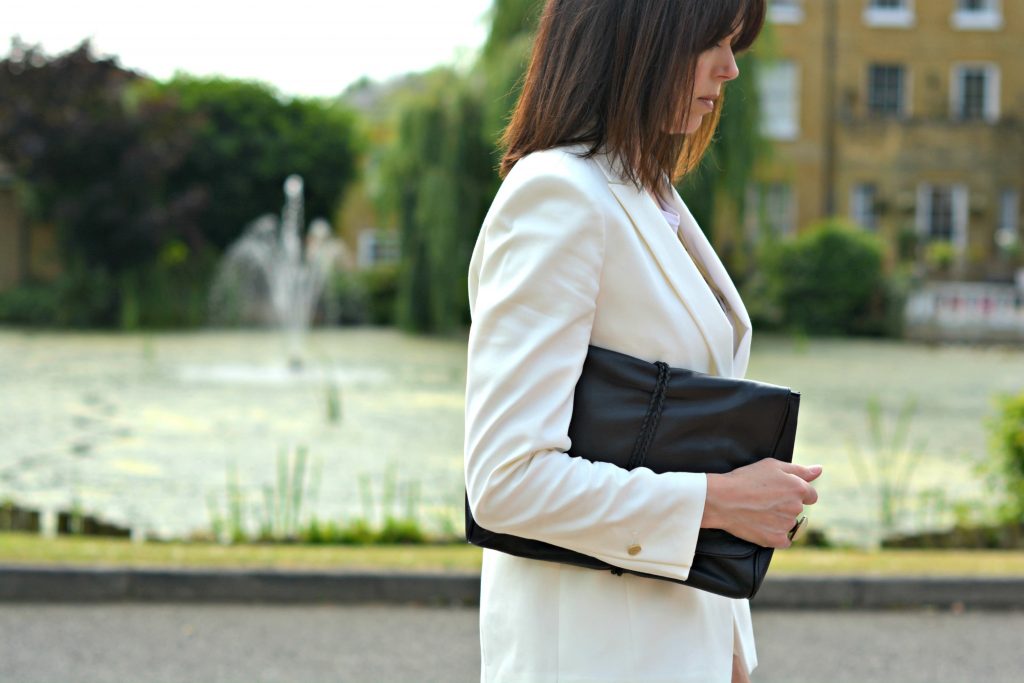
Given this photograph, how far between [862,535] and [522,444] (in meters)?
6.89

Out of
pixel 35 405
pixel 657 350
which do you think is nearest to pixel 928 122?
pixel 35 405

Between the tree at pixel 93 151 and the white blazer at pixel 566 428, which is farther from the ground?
the tree at pixel 93 151

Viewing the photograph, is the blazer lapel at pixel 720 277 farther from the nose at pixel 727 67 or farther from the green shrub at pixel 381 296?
the green shrub at pixel 381 296

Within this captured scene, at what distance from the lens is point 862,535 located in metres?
8.08

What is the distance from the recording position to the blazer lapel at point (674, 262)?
169 centimetres

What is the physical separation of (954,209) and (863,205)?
242 cm

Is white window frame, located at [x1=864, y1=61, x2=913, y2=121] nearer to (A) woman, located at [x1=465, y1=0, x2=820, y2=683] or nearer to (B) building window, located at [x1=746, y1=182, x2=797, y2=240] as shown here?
(B) building window, located at [x1=746, y1=182, x2=797, y2=240]

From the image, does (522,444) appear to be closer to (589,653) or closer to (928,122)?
(589,653)

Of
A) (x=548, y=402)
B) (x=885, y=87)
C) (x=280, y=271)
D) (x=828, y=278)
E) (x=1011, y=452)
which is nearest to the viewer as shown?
(x=548, y=402)

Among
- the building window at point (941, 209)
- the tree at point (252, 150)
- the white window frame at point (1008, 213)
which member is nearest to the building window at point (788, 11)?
the building window at point (941, 209)

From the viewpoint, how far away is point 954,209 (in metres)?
36.7

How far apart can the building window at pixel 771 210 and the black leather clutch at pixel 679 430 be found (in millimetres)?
23816

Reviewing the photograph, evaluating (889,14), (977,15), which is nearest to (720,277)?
(889,14)

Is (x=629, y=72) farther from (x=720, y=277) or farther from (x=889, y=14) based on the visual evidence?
(x=889, y=14)
